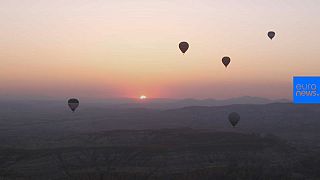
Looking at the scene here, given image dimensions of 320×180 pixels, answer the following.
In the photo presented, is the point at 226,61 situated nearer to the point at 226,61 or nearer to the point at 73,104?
the point at 226,61

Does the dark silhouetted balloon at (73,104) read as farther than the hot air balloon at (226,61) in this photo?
Yes

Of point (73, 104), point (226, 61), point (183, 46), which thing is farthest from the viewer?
point (73, 104)

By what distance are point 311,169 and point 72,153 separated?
30959mm

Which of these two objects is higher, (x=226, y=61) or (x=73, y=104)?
(x=226, y=61)

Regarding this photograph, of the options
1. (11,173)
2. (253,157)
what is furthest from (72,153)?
(253,157)

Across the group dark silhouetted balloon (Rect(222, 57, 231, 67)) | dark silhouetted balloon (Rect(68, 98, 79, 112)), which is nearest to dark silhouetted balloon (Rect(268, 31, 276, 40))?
dark silhouetted balloon (Rect(222, 57, 231, 67))

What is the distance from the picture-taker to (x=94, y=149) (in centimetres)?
6444

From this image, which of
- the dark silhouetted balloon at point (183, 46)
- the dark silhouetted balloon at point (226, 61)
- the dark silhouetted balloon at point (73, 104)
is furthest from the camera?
the dark silhouetted balloon at point (73, 104)

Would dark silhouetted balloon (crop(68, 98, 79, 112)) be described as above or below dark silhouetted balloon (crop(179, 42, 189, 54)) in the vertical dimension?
below

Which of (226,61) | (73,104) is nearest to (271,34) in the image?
(226,61)

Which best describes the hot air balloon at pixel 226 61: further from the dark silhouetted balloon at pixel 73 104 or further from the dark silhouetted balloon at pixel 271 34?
the dark silhouetted balloon at pixel 73 104

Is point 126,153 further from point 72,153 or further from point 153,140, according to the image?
point 153,140

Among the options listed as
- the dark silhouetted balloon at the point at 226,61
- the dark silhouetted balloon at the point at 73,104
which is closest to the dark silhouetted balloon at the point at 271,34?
the dark silhouetted balloon at the point at 226,61

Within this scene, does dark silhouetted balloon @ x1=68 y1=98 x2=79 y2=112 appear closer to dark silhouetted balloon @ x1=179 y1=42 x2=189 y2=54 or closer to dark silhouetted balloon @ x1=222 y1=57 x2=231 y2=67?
dark silhouetted balloon @ x1=179 y1=42 x2=189 y2=54
